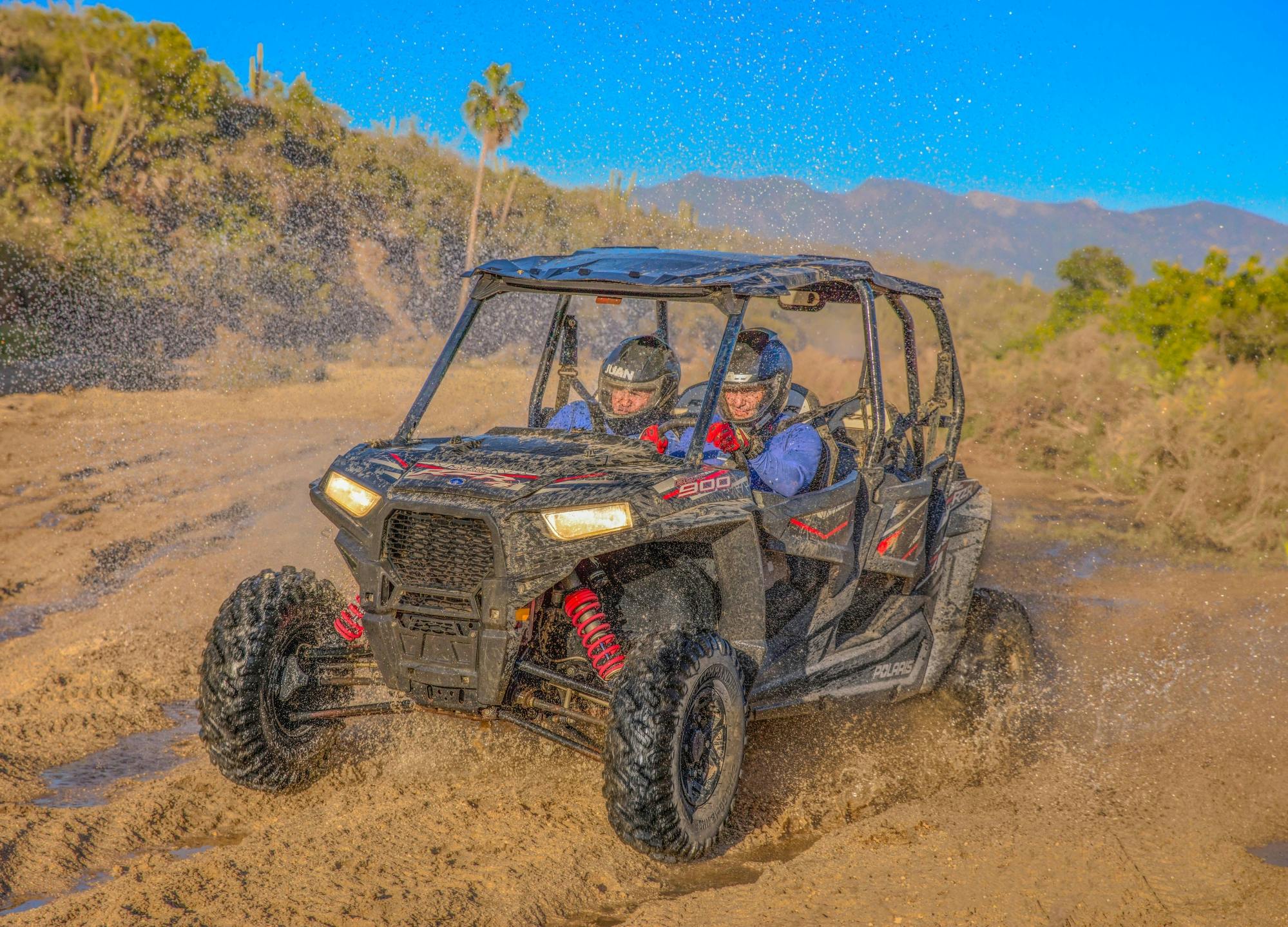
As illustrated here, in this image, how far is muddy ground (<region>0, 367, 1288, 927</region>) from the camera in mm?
3861

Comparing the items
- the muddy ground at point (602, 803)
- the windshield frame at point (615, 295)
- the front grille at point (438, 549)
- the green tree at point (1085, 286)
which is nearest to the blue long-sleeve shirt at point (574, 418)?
the windshield frame at point (615, 295)

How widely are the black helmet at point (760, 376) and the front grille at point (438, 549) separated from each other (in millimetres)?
1873

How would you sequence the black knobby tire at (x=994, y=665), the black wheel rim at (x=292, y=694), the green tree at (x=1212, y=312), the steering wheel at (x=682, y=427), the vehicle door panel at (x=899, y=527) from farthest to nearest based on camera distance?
the green tree at (x=1212, y=312) < the black knobby tire at (x=994, y=665) < the vehicle door panel at (x=899, y=527) < the steering wheel at (x=682, y=427) < the black wheel rim at (x=292, y=694)

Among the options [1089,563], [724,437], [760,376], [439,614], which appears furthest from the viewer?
[1089,563]

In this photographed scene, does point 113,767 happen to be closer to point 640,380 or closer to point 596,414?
point 596,414

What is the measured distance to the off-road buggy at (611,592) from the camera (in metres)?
3.98

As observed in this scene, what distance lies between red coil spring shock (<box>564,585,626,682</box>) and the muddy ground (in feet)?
2.16

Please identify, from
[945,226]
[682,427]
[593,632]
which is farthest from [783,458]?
[945,226]

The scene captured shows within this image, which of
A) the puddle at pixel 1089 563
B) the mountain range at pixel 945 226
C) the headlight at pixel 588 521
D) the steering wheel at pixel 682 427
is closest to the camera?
the headlight at pixel 588 521

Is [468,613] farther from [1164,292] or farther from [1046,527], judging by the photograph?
[1164,292]

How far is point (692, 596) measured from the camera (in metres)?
4.81

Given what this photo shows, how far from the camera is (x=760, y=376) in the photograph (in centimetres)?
556

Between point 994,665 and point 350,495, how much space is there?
3672mm

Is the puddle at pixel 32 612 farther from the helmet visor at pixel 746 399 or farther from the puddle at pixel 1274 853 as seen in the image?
the puddle at pixel 1274 853
